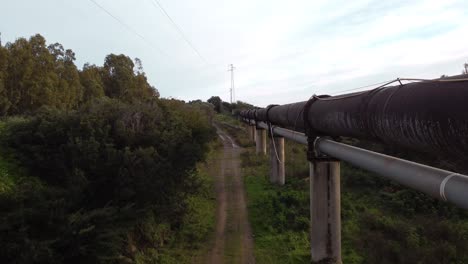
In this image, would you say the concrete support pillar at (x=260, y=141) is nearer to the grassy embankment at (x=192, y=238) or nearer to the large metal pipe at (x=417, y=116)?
the grassy embankment at (x=192, y=238)

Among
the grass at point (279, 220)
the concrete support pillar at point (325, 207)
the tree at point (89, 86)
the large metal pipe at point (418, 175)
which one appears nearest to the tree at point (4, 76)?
the tree at point (89, 86)

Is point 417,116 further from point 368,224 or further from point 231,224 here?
point 231,224

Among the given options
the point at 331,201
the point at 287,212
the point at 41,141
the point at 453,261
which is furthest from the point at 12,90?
the point at 453,261

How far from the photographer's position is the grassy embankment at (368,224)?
10.3m

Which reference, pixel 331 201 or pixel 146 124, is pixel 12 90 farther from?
pixel 331 201

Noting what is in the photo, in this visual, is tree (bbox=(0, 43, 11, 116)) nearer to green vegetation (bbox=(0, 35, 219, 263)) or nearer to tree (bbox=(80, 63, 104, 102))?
green vegetation (bbox=(0, 35, 219, 263))

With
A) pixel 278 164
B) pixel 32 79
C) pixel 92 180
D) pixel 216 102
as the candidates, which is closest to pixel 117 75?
pixel 32 79

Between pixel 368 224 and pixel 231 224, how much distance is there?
4.67m

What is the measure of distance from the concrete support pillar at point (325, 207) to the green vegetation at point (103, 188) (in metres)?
3.84

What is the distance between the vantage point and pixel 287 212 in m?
13.4

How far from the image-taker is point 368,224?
12445mm

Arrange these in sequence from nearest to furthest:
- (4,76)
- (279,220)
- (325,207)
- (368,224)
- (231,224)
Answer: (325,207)
(368,224)
(279,220)
(231,224)
(4,76)

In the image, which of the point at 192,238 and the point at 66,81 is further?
the point at 66,81

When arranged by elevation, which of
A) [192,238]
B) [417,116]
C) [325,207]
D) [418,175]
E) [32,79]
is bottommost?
[192,238]
